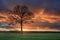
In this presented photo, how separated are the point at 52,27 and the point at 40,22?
1.25 ft

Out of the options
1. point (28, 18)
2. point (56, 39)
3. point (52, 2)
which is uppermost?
point (52, 2)

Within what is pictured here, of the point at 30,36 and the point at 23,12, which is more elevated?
the point at 23,12

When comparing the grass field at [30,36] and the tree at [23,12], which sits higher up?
the tree at [23,12]

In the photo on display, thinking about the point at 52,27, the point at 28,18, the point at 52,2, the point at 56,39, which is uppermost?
the point at 52,2

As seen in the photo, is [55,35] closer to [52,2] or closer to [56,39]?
[56,39]

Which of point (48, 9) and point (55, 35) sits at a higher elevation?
point (48, 9)

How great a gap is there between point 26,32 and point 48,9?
93 centimetres

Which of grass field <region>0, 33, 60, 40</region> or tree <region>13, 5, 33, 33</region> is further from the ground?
tree <region>13, 5, 33, 33</region>

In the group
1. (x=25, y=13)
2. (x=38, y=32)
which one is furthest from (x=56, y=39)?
(x=25, y=13)

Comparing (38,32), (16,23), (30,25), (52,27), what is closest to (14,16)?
(16,23)

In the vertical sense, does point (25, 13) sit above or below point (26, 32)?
above

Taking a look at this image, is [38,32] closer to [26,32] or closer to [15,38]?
[26,32]

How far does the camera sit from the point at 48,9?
4.53 meters

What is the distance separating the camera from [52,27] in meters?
4.54
